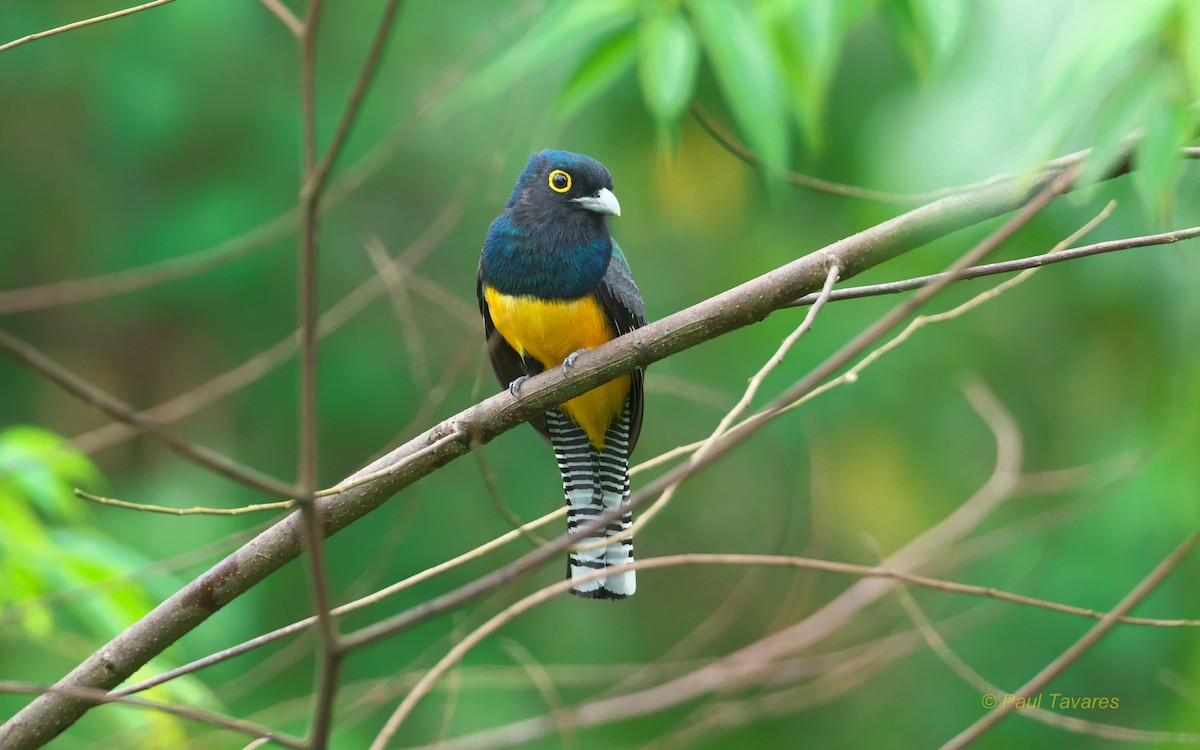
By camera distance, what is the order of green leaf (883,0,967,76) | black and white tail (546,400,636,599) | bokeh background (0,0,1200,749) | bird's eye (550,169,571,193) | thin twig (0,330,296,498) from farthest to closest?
bokeh background (0,0,1200,749), black and white tail (546,400,636,599), bird's eye (550,169,571,193), green leaf (883,0,967,76), thin twig (0,330,296,498)

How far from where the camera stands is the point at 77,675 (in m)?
2.36

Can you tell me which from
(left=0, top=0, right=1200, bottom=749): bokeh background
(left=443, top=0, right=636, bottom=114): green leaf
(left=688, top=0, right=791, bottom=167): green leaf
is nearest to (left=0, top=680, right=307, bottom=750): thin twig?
(left=443, top=0, right=636, bottom=114): green leaf

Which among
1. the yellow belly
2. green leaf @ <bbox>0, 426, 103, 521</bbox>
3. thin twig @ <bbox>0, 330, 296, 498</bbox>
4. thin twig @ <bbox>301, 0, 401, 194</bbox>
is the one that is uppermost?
the yellow belly

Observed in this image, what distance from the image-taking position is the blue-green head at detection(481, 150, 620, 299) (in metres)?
4.02

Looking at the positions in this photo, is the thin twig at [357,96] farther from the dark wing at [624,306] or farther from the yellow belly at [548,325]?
the dark wing at [624,306]

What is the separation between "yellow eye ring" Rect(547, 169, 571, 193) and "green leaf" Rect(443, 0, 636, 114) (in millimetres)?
1912

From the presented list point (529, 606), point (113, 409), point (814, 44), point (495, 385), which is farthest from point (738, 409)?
point (495, 385)

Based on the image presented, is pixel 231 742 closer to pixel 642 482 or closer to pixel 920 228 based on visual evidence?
pixel 642 482

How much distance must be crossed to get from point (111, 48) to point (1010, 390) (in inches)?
248

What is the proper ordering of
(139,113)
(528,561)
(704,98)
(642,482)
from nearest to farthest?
1. (528,561)
2. (704,98)
3. (642,482)
4. (139,113)

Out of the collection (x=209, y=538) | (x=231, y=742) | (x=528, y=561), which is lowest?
(x=528, y=561)

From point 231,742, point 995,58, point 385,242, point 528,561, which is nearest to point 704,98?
point 995,58

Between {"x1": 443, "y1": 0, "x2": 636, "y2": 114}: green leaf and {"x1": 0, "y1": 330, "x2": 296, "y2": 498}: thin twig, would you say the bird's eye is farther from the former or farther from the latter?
{"x1": 0, "y1": 330, "x2": 296, "y2": 498}: thin twig

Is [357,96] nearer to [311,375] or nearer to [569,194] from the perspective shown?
[311,375]
